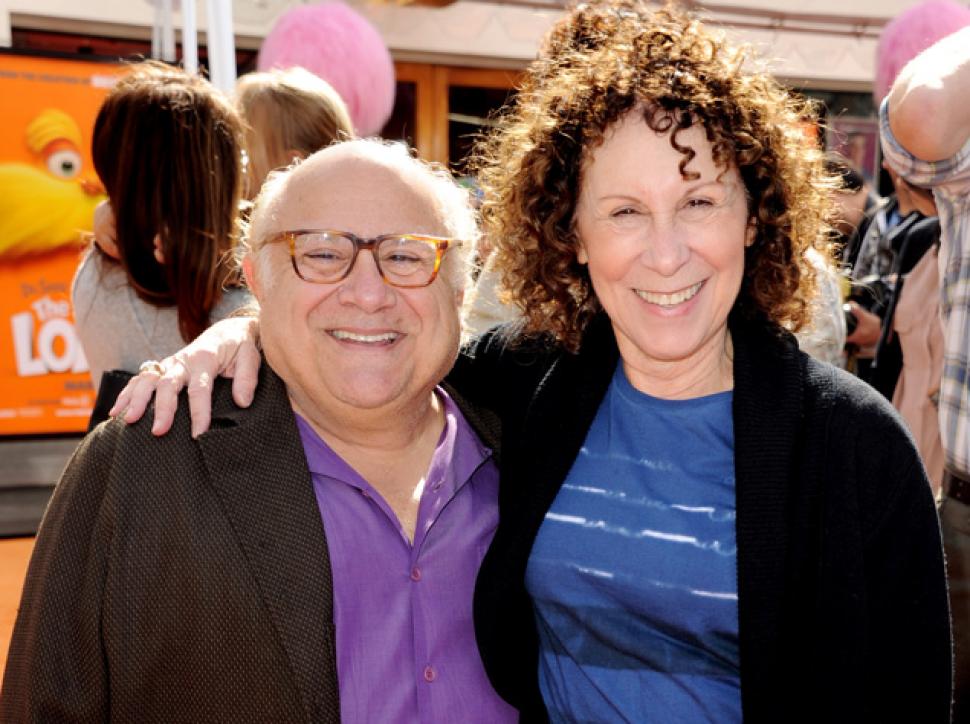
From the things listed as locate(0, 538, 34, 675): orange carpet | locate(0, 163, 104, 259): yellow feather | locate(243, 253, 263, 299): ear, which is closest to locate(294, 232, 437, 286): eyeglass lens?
locate(243, 253, 263, 299): ear

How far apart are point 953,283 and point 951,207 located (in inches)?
5.6

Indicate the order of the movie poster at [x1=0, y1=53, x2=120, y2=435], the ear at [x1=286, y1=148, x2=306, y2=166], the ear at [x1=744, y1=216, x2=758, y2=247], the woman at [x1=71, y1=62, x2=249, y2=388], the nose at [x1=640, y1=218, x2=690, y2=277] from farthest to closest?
1. the movie poster at [x1=0, y1=53, x2=120, y2=435]
2. the ear at [x1=286, y1=148, x2=306, y2=166]
3. the woman at [x1=71, y1=62, x2=249, y2=388]
4. the ear at [x1=744, y1=216, x2=758, y2=247]
5. the nose at [x1=640, y1=218, x2=690, y2=277]

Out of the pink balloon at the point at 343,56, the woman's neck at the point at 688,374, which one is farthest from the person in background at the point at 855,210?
the woman's neck at the point at 688,374

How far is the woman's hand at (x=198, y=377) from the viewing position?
1.49m

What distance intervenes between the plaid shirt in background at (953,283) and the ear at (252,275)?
117cm

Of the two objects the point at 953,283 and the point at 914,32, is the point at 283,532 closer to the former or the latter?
the point at 953,283

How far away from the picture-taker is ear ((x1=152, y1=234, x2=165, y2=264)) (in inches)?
87.8

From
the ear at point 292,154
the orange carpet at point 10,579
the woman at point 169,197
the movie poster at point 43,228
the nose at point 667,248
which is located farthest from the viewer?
the movie poster at point 43,228

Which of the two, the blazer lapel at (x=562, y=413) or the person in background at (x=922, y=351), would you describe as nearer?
the blazer lapel at (x=562, y=413)

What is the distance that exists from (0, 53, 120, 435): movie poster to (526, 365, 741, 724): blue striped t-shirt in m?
3.27

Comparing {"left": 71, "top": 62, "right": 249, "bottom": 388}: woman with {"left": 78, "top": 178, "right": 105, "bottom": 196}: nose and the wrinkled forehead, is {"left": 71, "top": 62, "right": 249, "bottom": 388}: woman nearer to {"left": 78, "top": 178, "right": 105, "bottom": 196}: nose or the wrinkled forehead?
the wrinkled forehead

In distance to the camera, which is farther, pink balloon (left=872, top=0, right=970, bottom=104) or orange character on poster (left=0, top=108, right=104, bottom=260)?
orange character on poster (left=0, top=108, right=104, bottom=260)

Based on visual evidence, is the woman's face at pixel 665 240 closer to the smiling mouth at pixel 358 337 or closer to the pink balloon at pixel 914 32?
the smiling mouth at pixel 358 337

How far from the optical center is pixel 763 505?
1.34m
